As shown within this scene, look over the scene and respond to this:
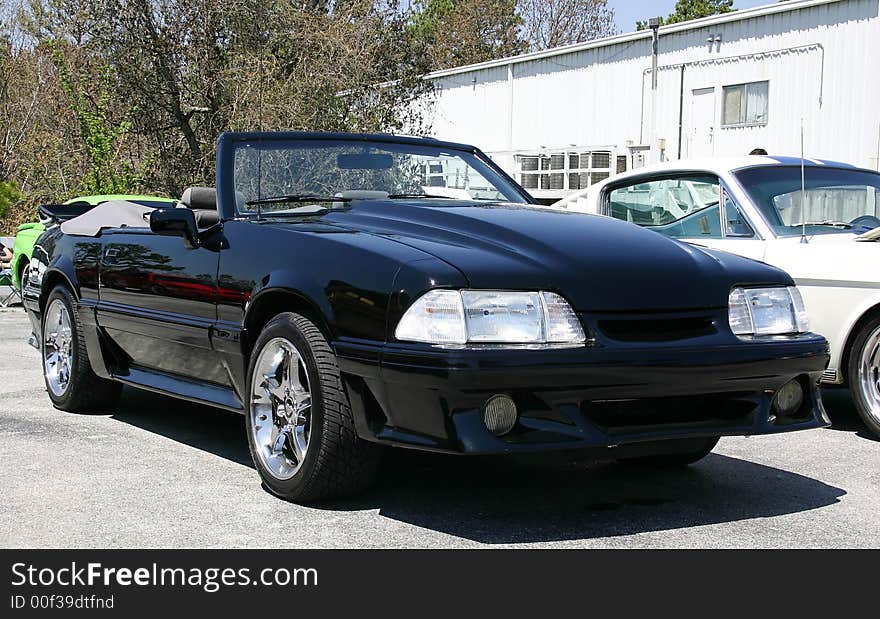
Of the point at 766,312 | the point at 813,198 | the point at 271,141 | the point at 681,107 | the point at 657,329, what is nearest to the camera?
the point at 657,329

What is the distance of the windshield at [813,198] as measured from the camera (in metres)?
7.00

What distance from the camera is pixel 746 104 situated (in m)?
20.3

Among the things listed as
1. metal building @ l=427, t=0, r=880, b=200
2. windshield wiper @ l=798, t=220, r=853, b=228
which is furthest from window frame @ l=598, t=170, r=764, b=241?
metal building @ l=427, t=0, r=880, b=200

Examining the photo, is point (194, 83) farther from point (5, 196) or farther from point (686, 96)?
point (686, 96)

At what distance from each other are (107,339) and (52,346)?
93cm

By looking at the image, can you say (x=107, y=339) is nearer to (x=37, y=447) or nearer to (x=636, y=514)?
(x=37, y=447)

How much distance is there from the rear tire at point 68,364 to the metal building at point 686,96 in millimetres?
14449

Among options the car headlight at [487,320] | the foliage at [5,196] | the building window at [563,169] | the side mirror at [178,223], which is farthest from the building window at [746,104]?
the car headlight at [487,320]

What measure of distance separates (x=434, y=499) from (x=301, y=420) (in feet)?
1.99

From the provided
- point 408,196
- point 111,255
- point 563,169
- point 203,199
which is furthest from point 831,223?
point 563,169

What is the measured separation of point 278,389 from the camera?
467 cm

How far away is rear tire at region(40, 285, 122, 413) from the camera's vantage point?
6.51 metres

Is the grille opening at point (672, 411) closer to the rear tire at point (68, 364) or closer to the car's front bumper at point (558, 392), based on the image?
the car's front bumper at point (558, 392)

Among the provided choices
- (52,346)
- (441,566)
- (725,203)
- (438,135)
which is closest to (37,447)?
(52,346)
